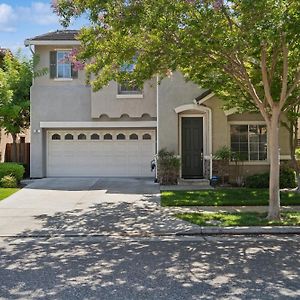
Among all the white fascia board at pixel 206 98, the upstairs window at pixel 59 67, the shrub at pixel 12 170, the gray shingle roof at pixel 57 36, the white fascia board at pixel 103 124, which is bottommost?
the shrub at pixel 12 170

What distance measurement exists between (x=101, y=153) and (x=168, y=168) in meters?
4.12

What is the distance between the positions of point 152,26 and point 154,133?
35.8ft

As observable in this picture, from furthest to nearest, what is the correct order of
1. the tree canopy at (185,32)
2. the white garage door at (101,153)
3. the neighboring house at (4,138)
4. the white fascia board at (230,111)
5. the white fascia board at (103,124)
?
the neighboring house at (4,138)
the white garage door at (101,153)
the white fascia board at (103,124)
the white fascia board at (230,111)
the tree canopy at (185,32)

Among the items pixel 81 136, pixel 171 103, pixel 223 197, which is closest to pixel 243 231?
pixel 223 197

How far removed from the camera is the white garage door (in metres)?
19.7

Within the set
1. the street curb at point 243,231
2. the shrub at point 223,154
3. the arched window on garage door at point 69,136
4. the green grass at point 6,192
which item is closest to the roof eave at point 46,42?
the arched window on garage door at point 69,136

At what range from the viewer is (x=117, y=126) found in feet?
63.1

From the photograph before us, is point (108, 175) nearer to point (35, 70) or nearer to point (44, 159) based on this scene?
point (44, 159)

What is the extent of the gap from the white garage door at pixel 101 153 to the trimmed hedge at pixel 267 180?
4948mm

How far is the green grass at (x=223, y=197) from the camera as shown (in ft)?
41.1

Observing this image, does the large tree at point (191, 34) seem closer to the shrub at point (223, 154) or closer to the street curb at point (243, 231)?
the street curb at point (243, 231)

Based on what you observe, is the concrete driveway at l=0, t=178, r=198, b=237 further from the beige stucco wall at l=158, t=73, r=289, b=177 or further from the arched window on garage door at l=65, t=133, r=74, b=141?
the arched window on garage door at l=65, t=133, r=74, b=141

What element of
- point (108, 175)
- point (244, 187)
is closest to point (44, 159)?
point (108, 175)

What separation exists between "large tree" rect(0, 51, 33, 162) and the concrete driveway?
3.36 m
